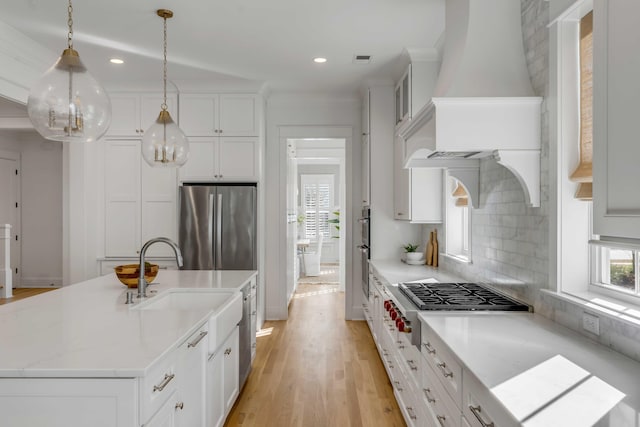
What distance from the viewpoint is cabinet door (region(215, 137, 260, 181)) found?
Answer: 486 cm

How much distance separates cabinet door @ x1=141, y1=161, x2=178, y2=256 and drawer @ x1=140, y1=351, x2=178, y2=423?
3460 mm

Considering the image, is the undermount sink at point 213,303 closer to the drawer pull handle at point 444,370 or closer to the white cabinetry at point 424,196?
the drawer pull handle at point 444,370

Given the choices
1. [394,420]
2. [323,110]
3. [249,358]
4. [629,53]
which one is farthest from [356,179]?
[629,53]

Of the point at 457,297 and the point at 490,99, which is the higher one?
the point at 490,99

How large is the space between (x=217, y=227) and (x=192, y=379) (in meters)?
2.87

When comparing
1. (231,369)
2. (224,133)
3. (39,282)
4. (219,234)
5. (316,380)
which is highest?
(224,133)

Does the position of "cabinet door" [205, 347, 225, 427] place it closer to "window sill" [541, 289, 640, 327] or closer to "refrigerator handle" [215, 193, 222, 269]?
"window sill" [541, 289, 640, 327]

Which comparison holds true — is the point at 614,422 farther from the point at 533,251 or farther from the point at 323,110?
the point at 323,110

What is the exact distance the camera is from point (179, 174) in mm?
4887

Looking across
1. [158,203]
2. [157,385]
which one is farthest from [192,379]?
[158,203]

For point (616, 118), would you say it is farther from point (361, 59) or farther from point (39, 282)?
point (39, 282)

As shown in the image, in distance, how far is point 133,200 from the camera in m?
4.93

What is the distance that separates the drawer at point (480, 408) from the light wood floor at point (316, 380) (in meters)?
1.50

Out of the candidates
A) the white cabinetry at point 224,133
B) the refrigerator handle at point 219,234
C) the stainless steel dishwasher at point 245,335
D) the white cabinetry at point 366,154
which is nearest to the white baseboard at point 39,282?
the white cabinetry at point 224,133
